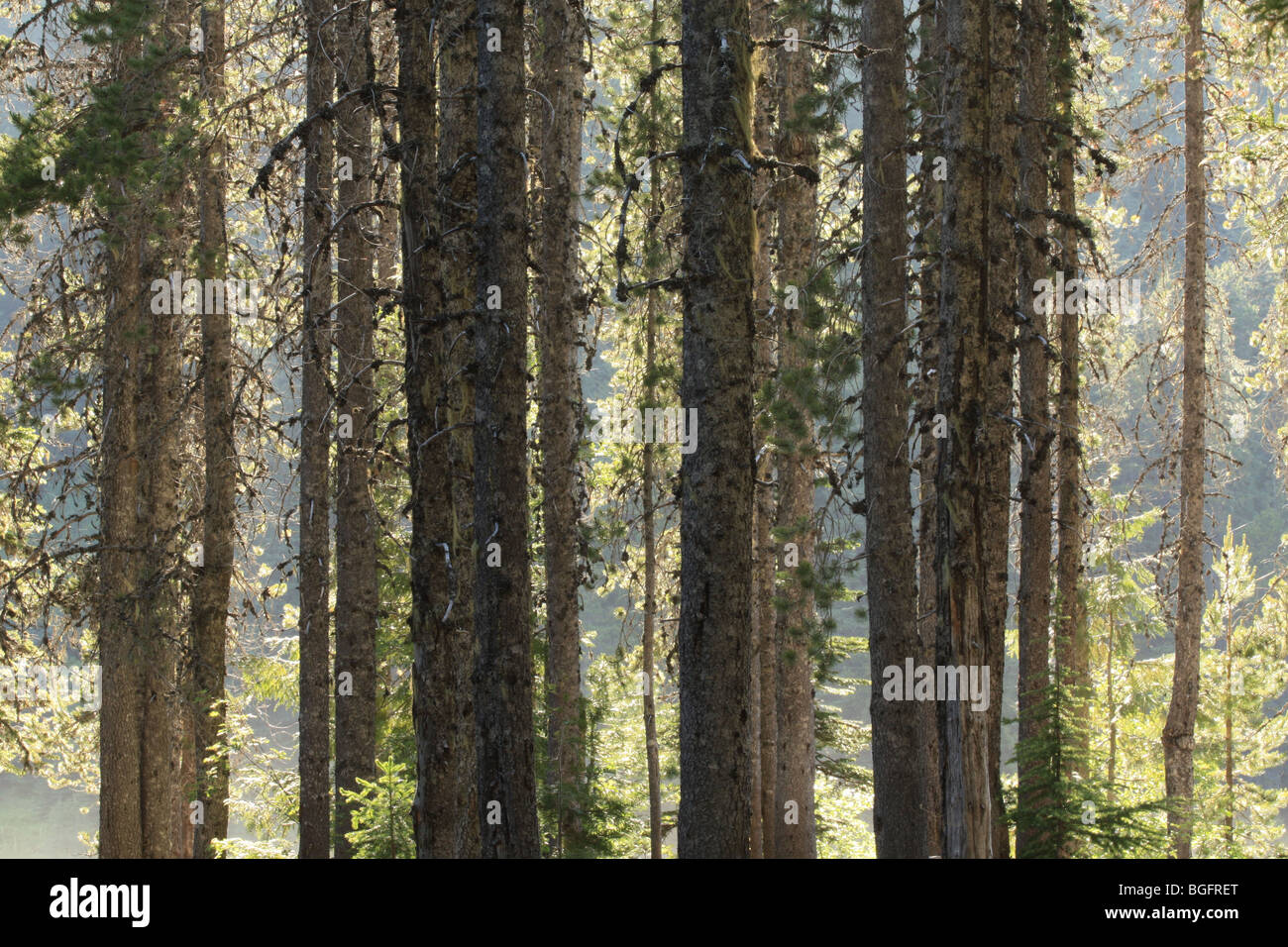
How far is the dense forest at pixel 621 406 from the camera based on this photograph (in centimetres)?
768

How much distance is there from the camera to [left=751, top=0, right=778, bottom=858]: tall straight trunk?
14688 millimetres

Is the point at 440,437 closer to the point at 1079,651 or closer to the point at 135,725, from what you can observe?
the point at 135,725

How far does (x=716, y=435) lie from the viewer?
6.91m

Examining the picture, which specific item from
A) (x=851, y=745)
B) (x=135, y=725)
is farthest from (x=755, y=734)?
(x=135, y=725)

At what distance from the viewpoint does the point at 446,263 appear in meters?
8.70

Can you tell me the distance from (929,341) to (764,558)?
18.4 ft

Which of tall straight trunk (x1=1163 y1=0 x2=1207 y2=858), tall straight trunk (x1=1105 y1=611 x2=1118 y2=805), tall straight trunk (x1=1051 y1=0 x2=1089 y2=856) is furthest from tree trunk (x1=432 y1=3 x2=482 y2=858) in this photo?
tall straight trunk (x1=1105 y1=611 x2=1118 y2=805)

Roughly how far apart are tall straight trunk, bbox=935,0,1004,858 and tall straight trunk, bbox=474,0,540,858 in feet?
10.4

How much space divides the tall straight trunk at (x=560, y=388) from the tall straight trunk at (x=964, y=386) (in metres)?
5.23

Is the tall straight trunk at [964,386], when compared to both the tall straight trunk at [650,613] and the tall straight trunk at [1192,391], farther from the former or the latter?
the tall straight trunk at [650,613]

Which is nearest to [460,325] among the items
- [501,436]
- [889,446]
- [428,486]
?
[501,436]

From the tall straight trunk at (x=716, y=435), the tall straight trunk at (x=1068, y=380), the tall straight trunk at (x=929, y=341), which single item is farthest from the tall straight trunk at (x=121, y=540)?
the tall straight trunk at (x=1068, y=380)

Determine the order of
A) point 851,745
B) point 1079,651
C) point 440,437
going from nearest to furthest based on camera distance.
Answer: point 440,437, point 1079,651, point 851,745
